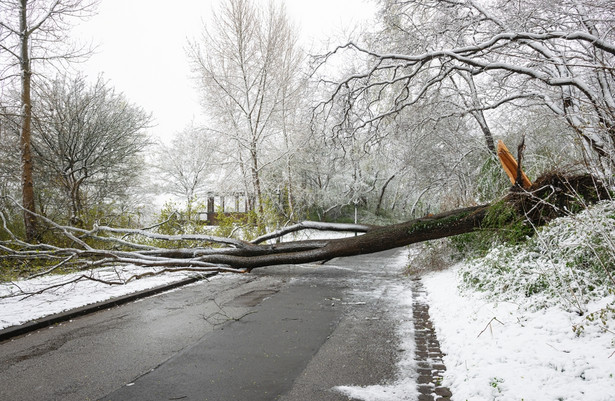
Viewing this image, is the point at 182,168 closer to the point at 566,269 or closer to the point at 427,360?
the point at 427,360

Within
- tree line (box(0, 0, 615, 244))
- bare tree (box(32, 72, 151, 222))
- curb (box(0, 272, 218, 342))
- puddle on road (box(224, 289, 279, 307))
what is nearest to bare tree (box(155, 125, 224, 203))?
tree line (box(0, 0, 615, 244))

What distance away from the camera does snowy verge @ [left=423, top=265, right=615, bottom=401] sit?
3.04m

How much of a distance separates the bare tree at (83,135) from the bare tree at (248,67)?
4.24 m

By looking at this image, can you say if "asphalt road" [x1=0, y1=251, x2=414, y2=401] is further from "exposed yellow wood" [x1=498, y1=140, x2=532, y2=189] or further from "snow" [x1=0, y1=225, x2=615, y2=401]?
"exposed yellow wood" [x1=498, y1=140, x2=532, y2=189]

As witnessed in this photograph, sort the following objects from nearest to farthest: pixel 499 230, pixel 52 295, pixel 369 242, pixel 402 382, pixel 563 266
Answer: pixel 402 382, pixel 563 266, pixel 499 230, pixel 52 295, pixel 369 242

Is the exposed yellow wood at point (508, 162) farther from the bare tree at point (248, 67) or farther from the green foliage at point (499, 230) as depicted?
the bare tree at point (248, 67)

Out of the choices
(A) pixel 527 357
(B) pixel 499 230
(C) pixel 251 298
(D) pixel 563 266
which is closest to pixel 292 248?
(C) pixel 251 298

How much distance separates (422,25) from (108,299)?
33.5 ft

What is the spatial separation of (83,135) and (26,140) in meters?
4.72

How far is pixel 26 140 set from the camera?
38.2 ft

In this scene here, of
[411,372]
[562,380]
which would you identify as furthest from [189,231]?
[562,380]

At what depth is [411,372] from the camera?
4129mm

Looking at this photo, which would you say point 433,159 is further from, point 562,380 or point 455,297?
point 562,380

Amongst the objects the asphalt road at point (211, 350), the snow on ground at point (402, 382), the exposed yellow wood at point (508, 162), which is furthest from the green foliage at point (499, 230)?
the asphalt road at point (211, 350)
